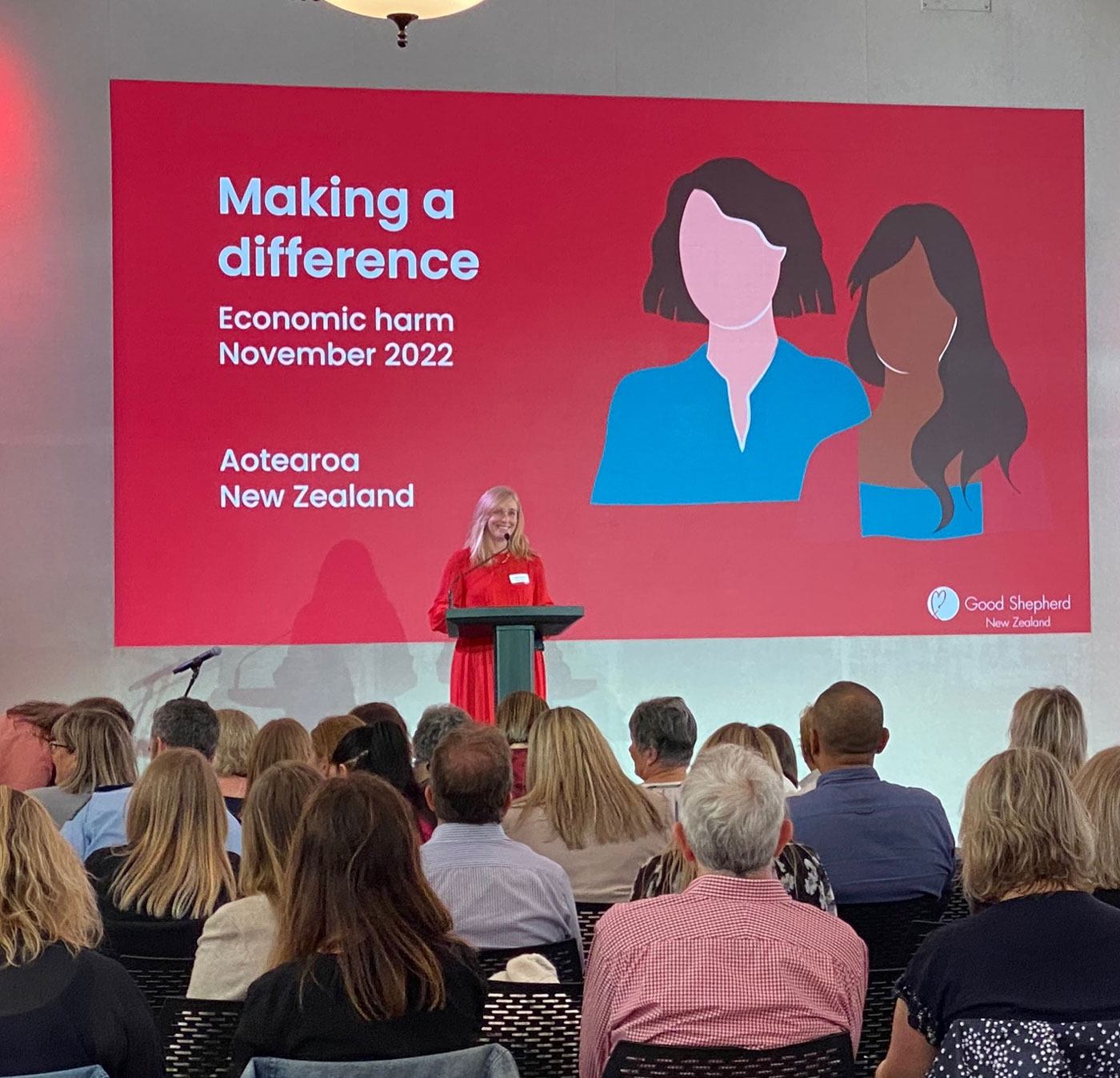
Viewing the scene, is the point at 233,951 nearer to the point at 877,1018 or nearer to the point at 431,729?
Answer: the point at 877,1018

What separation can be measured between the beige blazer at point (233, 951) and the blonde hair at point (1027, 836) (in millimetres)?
1088

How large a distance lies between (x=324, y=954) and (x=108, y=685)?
5467mm

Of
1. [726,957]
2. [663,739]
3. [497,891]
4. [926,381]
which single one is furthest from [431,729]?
[926,381]

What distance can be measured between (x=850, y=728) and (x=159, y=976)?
1.57m

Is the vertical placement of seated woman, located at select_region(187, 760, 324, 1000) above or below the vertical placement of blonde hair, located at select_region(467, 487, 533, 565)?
below

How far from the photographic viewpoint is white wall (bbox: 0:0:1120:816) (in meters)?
6.99

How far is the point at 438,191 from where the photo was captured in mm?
7207

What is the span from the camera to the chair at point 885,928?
116 inches

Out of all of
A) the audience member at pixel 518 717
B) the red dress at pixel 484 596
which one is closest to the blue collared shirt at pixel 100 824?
the audience member at pixel 518 717

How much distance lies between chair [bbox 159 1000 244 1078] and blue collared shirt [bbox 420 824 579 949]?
0.63 m

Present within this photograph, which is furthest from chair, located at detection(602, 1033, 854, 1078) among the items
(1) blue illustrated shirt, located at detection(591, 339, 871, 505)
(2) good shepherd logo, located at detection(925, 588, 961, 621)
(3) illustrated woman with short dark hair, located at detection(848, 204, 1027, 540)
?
(2) good shepherd logo, located at detection(925, 588, 961, 621)

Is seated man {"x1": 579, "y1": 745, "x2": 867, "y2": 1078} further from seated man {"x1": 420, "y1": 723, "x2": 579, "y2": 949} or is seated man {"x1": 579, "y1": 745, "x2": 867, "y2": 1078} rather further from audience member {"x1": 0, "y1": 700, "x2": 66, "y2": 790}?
audience member {"x1": 0, "y1": 700, "x2": 66, "y2": 790}

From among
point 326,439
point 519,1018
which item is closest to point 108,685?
point 326,439

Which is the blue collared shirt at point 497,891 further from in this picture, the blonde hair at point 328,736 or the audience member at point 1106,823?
the blonde hair at point 328,736
